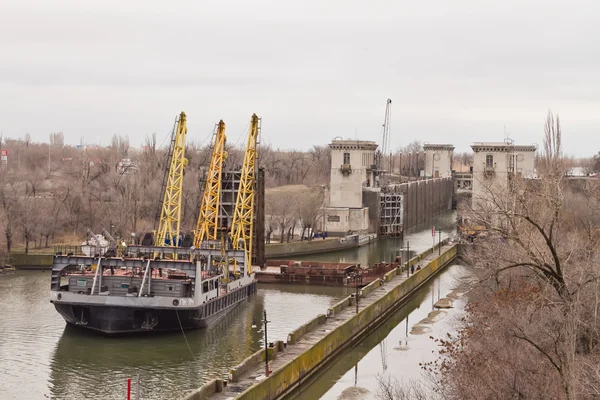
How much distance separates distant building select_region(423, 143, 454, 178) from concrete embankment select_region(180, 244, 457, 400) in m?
95.4

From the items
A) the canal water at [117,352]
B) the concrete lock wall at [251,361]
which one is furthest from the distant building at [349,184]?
the concrete lock wall at [251,361]

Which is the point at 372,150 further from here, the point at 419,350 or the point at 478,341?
the point at 478,341

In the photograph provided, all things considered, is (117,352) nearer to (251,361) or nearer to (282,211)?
(251,361)

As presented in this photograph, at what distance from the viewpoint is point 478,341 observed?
2817cm

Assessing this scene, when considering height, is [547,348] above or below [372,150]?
below

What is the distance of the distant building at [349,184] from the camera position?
86812 mm

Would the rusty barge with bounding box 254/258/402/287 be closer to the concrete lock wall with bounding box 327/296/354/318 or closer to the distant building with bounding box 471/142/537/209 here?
the concrete lock wall with bounding box 327/296/354/318

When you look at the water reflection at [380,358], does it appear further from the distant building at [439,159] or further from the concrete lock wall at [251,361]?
the distant building at [439,159]

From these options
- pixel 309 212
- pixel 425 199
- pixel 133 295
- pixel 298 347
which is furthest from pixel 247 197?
pixel 425 199

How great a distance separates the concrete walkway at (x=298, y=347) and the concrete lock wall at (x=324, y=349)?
0.41 m

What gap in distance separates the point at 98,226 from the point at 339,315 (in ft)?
130

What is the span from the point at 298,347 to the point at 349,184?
58.9m

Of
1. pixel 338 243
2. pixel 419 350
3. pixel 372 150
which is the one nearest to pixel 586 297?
pixel 419 350

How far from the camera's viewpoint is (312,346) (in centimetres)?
3238
